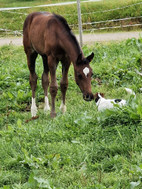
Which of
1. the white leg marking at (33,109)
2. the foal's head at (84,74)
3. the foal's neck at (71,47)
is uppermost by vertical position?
the foal's neck at (71,47)

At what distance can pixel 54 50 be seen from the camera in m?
7.39

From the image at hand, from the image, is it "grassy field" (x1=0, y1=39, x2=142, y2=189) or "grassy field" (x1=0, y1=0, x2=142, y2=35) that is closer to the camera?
"grassy field" (x1=0, y1=39, x2=142, y2=189)

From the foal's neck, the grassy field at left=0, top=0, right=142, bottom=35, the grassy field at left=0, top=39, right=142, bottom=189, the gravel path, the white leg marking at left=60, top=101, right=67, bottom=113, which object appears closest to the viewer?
the grassy field at left=0, top=39, right=142, bottom=189

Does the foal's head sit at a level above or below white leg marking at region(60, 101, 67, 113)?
above

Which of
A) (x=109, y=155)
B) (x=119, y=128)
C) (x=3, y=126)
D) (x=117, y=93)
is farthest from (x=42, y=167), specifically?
(x=117, y=93)

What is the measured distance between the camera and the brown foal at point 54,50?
7.09 metres

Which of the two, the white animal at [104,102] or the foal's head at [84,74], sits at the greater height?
the foal's head at [84,74]

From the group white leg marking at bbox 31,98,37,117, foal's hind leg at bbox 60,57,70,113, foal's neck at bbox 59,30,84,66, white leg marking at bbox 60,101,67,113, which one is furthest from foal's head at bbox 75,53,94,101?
white leg marking at bbox 31,98,37,117

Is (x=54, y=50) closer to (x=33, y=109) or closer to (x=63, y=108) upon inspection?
(x=63, y=108)

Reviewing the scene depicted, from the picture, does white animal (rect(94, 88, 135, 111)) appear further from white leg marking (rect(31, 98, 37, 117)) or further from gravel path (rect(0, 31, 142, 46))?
gravel path (rect(0, 31, 142, 46))

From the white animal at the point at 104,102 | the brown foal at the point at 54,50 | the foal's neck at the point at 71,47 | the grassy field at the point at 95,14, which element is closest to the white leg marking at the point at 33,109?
the brown foal at the point at 54,50

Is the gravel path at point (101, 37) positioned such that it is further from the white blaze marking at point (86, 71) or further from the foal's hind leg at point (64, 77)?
the white blaze marking at point (86, 71)

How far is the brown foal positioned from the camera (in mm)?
7090

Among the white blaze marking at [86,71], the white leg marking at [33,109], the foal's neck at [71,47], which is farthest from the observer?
the white leg marking at [33,109]
